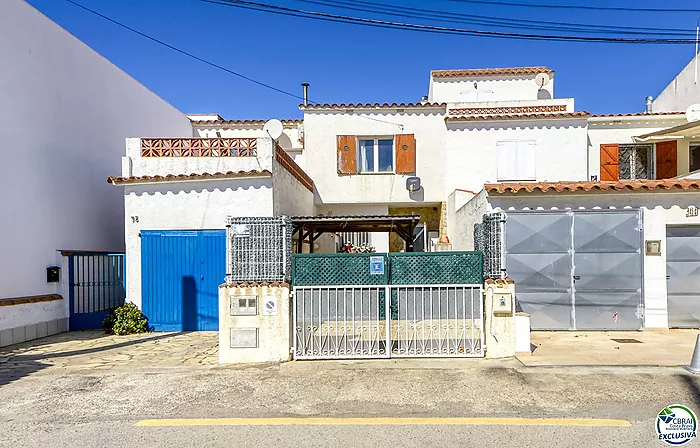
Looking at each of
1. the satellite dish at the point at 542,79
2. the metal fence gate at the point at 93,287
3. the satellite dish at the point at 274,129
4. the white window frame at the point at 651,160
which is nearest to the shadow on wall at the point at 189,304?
the metal fence gate at the point at 93,287

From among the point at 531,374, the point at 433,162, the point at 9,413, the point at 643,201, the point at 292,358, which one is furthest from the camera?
the point at 433,162

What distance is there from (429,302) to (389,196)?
28.1 feet

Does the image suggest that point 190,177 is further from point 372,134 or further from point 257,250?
point 372,134

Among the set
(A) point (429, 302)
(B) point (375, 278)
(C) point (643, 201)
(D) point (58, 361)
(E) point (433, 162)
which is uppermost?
(E) point (433, 162)

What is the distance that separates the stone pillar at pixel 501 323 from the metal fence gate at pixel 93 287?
8.65m

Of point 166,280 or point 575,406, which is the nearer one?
point 575,406

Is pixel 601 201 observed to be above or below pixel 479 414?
above

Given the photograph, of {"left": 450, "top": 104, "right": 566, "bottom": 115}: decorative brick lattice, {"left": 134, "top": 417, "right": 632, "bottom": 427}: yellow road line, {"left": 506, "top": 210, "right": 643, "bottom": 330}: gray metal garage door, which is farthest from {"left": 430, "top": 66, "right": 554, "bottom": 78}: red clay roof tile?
{"left": 134, "top": 417, "right": 632, "bottom": 427}: yellow road line

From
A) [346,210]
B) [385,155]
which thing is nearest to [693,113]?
[385,155]

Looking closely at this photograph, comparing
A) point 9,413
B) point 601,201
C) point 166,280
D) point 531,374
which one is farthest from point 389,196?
point 9,413

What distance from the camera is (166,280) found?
31.1ft

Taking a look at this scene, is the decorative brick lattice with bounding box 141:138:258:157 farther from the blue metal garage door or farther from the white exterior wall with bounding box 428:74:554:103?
the white exterior wall with bounding box 428:74:554:103

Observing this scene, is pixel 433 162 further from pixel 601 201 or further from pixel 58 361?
pixel 58 361

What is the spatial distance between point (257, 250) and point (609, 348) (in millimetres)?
6574
